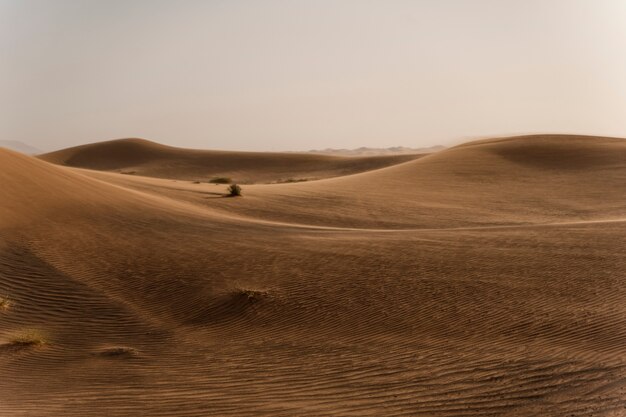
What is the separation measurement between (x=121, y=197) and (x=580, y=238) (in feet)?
45.7

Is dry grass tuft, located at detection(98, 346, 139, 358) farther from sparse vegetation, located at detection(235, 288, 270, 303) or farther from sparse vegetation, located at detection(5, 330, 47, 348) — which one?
sparse vegetation, located at detection(235, 288, 270, 303)

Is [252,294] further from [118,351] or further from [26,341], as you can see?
[26,341]

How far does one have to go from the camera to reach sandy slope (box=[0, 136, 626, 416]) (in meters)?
8.10

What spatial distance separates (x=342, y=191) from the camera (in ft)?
105

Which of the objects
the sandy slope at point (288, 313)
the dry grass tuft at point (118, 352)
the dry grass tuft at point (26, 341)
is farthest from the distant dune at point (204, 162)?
the dry grass tuft at point (118, 352)

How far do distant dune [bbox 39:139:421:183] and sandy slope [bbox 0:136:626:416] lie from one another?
→ 47.1m

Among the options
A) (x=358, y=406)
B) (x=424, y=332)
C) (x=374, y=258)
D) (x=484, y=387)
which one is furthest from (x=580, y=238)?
(x=358, y=406)

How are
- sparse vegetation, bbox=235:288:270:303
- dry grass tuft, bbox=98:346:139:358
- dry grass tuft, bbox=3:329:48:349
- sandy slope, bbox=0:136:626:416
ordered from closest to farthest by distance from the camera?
sandy slope, bbox=0:136:626:416
dry grass tuft, bbox=98:346:139:358
dry grass tuft, bbox=3:329:48:349
sparse vegetation, bbox=235:288:270:303

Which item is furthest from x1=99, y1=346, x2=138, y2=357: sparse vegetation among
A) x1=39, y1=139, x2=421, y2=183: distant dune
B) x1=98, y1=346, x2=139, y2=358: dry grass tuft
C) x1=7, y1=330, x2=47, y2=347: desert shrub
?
x1=39, y1=139, x2=421, y2=183: distant dune


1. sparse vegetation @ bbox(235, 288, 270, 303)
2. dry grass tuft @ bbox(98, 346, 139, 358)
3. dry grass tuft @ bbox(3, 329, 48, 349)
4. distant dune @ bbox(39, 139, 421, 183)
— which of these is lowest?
dry grass tuft @ bbox(98, 346, 139, 358)

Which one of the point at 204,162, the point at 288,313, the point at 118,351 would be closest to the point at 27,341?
the point at 118,351

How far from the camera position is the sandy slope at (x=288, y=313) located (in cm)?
810

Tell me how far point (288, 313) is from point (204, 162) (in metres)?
72.1

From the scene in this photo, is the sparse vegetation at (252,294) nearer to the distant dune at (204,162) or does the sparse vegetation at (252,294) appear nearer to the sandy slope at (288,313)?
the sandy slope at (288,313)
